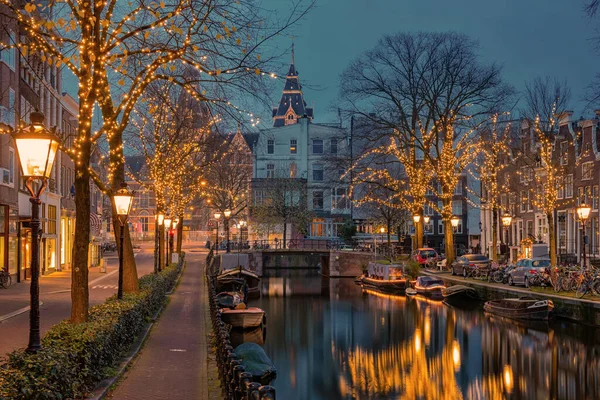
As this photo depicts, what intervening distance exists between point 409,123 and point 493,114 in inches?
353

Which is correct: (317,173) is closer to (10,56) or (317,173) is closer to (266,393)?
(10,56)

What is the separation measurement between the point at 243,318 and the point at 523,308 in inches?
510

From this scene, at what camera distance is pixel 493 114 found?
153 feet

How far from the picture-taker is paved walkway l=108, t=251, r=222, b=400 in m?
12.9

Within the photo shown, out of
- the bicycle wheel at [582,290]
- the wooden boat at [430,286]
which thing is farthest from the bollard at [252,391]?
the wooden boat at [430,286]

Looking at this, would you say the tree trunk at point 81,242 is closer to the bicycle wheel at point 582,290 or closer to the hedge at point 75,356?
the hedge at point 75,356

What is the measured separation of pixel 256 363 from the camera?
72.3ft

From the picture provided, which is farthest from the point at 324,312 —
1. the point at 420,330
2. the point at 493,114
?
the point at 493,114

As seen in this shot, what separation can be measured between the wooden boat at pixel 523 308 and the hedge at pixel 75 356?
63.2 ft

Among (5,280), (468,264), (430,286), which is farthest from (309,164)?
(5,280)

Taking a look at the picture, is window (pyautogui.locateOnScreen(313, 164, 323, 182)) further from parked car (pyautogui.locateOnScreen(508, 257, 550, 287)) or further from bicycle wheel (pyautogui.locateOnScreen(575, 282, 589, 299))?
bicycle wheel (pyautogui.locateOnScreen(575, 282, 589, 299))

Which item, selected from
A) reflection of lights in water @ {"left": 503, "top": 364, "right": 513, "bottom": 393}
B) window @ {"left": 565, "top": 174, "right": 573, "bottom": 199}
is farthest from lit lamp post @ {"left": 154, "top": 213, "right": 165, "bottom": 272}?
window @ {"left": 565, "top": 174, "right": 573, "bottom": 199}

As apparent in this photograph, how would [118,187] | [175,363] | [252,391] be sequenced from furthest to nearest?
[118,187], [175,363], [252,391]

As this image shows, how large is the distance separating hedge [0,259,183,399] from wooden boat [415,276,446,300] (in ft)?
93.0
